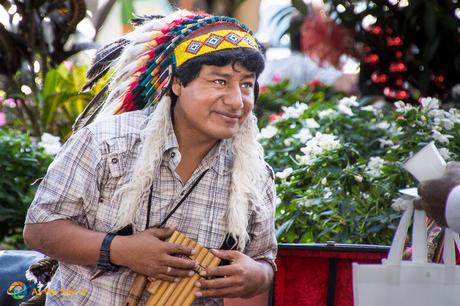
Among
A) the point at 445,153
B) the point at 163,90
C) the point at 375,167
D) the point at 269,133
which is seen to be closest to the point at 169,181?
the point at 163,90

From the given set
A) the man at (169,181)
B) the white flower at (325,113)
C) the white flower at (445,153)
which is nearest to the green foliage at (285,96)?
the white flower at (325,113)

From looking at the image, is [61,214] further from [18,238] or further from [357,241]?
[18,238]

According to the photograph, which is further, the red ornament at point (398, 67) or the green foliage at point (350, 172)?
the red ornament at point (398, 67)

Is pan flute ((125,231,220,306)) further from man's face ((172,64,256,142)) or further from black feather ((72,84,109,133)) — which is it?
black feather ((72,84,109,133))

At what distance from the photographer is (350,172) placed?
15.4ft

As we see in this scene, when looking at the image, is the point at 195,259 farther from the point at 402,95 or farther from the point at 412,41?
the point at 402,95

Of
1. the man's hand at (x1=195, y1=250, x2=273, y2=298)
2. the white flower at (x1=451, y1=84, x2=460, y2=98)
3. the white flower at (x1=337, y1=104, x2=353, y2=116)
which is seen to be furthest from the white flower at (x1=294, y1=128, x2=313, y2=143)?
the man's hand at (x1=195, y1=250, x2=273, y2=298)

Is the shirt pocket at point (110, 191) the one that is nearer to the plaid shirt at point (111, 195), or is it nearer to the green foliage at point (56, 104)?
the plaid shirt at point (111, 195)

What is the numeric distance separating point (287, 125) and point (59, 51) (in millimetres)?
2983

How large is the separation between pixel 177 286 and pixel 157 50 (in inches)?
34.8

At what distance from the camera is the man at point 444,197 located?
290cm

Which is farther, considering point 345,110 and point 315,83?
point 315,83

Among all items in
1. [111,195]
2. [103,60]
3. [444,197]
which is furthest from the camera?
[103,60]

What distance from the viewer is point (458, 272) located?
3.04 m
